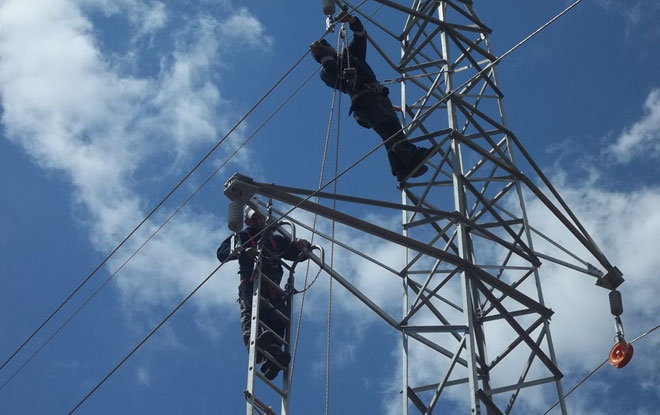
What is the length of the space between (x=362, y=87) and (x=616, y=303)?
4.32 m

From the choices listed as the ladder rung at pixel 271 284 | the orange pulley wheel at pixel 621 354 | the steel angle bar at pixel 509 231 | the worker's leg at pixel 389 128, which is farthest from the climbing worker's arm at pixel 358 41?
the orange pulley wheel at pixel 621 354

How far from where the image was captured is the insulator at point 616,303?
14.4 metres

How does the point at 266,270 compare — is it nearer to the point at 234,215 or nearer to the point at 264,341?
the point at 264,341

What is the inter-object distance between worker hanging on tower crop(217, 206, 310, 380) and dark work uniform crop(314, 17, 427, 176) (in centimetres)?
183

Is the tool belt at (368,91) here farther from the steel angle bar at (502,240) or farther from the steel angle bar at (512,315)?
the steel angle bar at (512,315)

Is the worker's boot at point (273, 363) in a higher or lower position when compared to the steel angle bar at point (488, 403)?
higher

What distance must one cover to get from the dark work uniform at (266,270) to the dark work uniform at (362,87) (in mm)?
1801

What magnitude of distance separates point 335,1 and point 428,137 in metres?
2.43

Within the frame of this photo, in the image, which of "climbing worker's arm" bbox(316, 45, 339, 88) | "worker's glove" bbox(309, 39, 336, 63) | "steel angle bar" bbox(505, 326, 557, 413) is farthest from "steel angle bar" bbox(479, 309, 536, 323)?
"worker's glove" bbox(309, 39, 336, 63)

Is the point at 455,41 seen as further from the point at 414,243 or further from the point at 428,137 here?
the point at 414,243

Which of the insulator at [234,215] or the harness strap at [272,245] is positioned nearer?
the insulator at [234,215]

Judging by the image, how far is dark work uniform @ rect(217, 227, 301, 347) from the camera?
1427cm

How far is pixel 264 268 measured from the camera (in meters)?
14.4

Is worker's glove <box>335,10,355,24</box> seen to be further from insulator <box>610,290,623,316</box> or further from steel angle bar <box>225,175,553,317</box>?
insulator <box>610,290,623,316</box>
